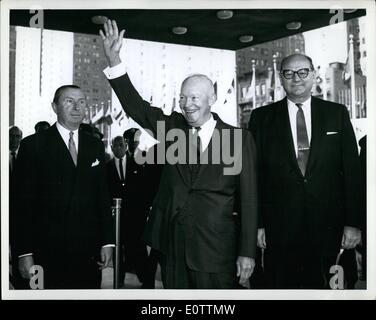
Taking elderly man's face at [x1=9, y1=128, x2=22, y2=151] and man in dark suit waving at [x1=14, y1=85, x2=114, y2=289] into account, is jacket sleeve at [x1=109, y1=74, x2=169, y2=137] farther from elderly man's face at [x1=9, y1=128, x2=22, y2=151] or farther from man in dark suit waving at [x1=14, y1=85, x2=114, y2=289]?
elderly man's face at [x1=9, y1=128, x2=22, y2=151]

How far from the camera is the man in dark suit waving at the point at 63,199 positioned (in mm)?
3422

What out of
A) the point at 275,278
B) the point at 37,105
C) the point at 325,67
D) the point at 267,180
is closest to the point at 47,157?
the point at 37,105

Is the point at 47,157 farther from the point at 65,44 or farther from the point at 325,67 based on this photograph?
the point at 325,67

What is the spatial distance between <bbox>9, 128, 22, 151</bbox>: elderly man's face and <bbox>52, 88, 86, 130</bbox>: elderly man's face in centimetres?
33

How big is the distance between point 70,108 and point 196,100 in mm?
984

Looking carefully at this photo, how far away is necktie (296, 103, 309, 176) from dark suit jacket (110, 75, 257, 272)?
0.37 m

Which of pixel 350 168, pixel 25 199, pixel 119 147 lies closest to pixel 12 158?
pixel 25 199

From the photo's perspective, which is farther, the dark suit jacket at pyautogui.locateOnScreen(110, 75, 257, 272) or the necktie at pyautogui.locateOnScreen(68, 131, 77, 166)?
the necktie at pyautogui.locateOnScreen(68, 131, 77, 166)

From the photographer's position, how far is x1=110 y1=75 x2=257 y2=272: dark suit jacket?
3344 millimetres

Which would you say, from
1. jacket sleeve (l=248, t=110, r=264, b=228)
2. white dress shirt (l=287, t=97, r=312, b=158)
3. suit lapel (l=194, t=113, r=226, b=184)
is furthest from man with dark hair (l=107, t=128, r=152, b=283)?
white dress shirt (l=287, t=97, r=312, b=158)

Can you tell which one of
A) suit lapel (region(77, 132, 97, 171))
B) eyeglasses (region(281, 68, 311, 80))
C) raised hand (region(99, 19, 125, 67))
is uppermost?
raised hand (region(99, 19, 125, 67))

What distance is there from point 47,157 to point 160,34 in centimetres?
130

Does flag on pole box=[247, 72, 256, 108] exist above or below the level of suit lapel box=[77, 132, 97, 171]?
above

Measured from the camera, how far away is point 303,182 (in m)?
3.38
